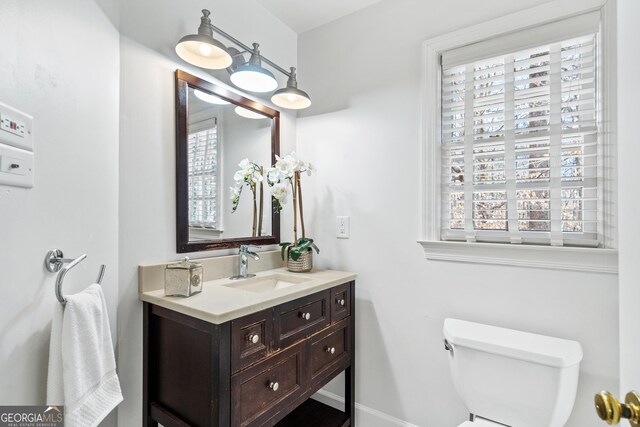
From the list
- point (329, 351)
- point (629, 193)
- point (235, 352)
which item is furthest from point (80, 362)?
point (629, 193)

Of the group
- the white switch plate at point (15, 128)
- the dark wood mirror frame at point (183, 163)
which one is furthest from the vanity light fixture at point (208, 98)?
the white switch plate at point (15, 128)

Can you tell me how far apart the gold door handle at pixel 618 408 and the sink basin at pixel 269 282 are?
44.7 inches

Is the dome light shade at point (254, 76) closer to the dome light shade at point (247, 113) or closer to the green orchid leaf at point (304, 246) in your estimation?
the dome light shade at point (247, 113)

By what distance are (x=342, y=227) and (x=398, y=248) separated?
0.36 meters

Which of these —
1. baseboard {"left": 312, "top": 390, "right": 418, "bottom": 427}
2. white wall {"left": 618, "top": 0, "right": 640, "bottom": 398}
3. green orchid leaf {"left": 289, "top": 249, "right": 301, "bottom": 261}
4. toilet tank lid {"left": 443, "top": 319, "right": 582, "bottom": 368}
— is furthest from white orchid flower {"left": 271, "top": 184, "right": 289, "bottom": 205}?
white wall {"left": 618, "top": 0, "right": 640, "bottom": 398}

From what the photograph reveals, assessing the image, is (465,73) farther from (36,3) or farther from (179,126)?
(36,3)

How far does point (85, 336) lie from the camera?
886mm

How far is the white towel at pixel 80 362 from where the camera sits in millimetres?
836

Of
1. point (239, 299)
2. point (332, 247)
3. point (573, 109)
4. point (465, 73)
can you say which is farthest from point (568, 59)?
point (239, 299)

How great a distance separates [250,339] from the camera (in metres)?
1.06

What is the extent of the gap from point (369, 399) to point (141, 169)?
5.42 feet

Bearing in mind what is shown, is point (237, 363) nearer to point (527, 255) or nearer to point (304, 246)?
point (304, 246)

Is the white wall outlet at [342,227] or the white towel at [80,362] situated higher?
the white wall outlet at [342,227]

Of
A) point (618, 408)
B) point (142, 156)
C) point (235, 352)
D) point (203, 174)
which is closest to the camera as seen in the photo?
→ point (618, 408)
